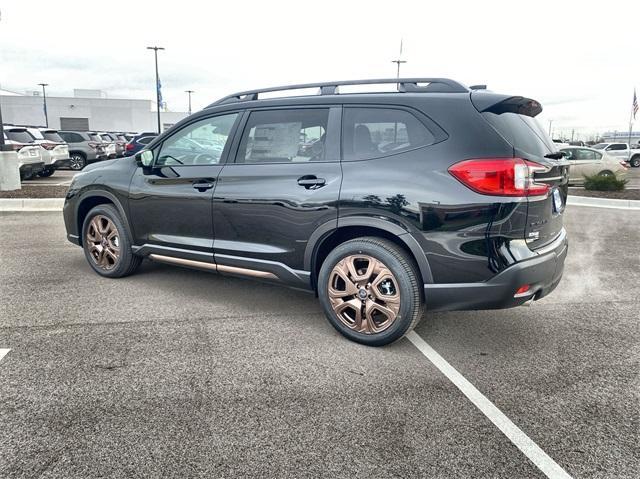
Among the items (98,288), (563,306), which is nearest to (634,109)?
(563,306)

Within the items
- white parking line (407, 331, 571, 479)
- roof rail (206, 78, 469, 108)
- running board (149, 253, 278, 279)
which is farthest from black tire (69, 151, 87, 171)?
white parking line (407, 331, 571, 479)

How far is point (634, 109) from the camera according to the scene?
36.4 m

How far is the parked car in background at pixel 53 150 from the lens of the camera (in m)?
15.7

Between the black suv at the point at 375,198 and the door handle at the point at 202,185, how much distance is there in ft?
0.03

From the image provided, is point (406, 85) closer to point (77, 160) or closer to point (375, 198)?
point (375, 198)

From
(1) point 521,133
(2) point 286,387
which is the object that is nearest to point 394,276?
(2) point 286,387

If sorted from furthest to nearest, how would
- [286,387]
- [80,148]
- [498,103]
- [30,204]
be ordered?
[80,148]
[30,204]
[498,103]
[286,387]

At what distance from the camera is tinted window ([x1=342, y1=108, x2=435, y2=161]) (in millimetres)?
3414

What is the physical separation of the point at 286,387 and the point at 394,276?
1047 mm

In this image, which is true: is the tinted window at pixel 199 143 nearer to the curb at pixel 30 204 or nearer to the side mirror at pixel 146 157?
the side mirror at pixel 146 157

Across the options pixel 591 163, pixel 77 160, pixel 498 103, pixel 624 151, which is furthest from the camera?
pixel 624 151

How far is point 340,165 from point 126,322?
2.14 meters

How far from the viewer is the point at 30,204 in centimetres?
1055

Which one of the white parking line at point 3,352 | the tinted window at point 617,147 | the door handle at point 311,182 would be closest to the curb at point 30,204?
the white parking line at point 3,352
